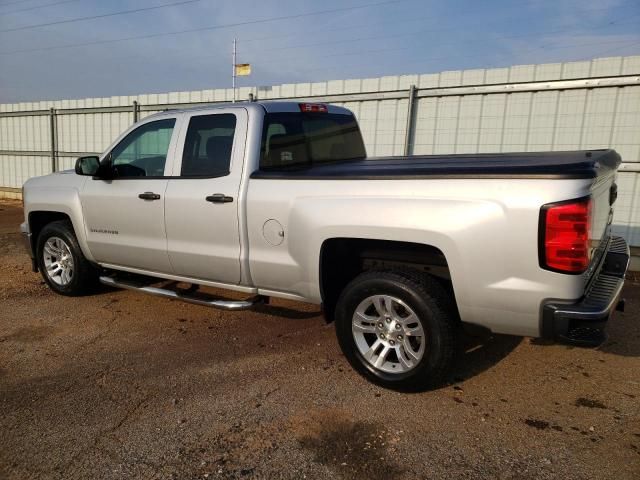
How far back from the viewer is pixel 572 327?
9.07 feet

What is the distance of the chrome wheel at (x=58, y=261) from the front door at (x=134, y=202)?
0.58 m

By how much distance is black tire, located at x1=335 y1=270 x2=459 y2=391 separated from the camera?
10.2 feet

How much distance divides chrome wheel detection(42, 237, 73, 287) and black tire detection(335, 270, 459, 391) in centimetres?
343

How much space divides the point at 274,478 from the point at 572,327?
1803 mm

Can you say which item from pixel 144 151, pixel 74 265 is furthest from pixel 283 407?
pixel 74 265

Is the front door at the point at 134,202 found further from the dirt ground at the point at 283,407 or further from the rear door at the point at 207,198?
the dirt ground at the point at 283,407

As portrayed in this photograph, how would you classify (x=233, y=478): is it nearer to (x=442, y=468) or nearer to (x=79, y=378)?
(x=442, y=468)

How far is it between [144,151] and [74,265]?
1550mm

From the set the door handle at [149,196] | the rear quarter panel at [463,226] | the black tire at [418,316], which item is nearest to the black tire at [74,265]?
the door handle at [149,196]

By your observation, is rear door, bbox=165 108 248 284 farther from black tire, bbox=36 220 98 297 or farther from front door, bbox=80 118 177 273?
black tire, bbox=36 220 98 297

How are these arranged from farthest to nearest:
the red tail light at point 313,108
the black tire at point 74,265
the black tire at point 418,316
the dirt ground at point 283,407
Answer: the black tire at point 74,265
the red tail light at point 313,108
the black tire at point 418,316
the dirt ground at point 283,407

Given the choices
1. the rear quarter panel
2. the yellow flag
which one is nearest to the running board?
the rear quarter panel

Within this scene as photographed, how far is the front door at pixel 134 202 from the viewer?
442 centimetres

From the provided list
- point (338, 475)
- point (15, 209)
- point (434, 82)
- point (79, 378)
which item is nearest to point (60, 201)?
point (79, 378)
